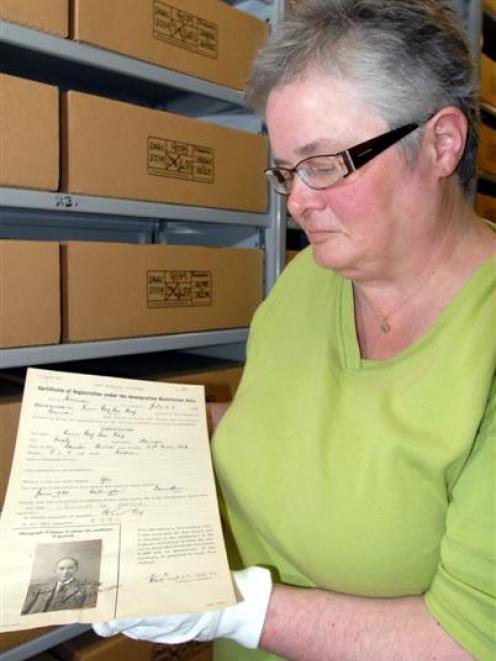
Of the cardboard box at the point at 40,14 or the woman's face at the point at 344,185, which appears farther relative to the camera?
the cardboard box at the point at 40,14

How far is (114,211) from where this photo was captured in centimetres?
109

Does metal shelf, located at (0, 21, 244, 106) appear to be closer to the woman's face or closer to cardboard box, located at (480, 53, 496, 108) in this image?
the woman's face

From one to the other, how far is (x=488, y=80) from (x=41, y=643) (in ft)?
7.59

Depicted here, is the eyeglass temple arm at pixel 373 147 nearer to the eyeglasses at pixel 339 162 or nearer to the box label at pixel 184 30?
the eyeglasses at pixel 339 162

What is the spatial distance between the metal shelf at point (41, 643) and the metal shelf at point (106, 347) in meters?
0.52

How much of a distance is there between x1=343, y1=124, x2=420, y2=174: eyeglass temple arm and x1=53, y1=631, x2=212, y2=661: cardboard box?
105 centimetres

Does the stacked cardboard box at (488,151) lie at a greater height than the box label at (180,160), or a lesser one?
greater

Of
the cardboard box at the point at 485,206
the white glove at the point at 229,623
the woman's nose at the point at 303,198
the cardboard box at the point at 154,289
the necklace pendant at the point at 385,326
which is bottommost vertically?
the white glove at the point at 229,623

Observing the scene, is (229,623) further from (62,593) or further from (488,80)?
(488,80)

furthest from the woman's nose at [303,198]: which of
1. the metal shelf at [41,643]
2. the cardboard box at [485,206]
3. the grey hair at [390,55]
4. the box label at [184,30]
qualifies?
the cardboard box at [485,206]

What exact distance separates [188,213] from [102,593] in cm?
84

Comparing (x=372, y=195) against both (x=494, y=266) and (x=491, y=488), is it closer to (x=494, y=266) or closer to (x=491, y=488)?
(x=494, y=266)

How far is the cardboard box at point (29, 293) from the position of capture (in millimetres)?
957

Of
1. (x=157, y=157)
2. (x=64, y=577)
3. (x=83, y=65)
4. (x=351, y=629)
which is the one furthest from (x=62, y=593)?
(x=83, y=65)
